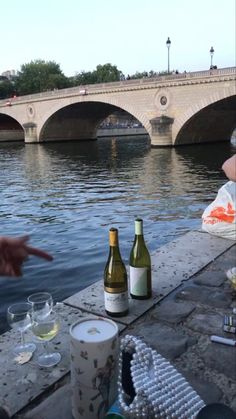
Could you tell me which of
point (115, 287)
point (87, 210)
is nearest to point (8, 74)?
point (87, 210)

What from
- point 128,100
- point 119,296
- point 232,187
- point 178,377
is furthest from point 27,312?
point 128,100

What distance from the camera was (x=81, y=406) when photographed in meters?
1.95

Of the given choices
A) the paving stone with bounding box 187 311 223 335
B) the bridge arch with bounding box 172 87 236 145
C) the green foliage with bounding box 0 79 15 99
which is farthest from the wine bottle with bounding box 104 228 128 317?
the green foliage with bounding box 0 79 15 99

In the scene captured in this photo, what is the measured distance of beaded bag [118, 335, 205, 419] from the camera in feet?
5.95

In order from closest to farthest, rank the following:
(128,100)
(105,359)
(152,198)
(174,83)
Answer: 1. (105,359)
2. (152,198)
3. (174,83)
4. (128,100)

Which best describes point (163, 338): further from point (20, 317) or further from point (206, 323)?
point (20, 317)

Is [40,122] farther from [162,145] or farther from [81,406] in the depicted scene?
[81,406]

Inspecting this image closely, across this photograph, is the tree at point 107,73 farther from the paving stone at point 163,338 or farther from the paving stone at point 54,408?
the paving stone at point 54,408

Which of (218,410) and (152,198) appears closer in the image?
(218,410)

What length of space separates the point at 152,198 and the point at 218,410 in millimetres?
10261

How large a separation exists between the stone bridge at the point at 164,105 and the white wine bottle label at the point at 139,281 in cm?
2450

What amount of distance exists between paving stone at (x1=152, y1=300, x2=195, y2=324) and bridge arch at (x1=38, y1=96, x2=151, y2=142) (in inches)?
1382

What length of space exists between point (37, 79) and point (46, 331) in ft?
255

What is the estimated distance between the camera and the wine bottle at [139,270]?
316 cm
